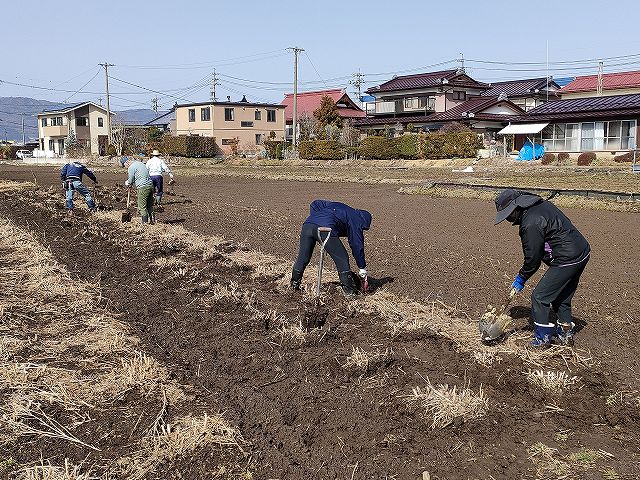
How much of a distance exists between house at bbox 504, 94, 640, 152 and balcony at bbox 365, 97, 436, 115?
11660 mm

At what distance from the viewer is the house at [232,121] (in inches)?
2146

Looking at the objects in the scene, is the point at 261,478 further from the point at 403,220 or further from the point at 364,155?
the point at 364,155

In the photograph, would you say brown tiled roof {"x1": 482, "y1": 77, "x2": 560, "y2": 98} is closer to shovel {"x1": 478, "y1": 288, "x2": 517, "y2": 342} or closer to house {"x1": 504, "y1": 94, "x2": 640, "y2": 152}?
house {"x1": 504, "y1": 94, "x2": 640, "y2": 152}

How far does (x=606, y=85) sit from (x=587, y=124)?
11.5 metres

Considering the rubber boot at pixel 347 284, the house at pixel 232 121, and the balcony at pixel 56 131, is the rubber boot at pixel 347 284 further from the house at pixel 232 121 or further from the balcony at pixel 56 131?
the balcony at pixel 56 131

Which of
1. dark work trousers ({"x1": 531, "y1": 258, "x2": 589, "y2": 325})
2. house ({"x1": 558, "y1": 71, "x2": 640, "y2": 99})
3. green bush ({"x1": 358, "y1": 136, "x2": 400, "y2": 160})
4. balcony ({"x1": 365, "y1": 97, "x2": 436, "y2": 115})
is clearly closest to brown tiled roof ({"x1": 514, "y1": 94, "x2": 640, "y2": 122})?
house ({"x1": 558, "y1": 71, "x2": 640, "y2": 99})

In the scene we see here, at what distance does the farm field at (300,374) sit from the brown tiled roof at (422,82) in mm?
Answer: 39212

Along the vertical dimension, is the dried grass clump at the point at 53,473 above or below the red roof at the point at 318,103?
below

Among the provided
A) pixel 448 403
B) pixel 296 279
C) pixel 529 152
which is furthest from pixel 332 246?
pixel 529 152

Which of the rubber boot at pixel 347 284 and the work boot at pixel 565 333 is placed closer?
the work boot at pixel 565 333

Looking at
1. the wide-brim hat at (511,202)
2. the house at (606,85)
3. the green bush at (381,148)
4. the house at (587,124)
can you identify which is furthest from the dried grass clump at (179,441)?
the house at (606,85)

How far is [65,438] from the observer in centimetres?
359

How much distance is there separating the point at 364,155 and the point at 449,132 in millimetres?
5989

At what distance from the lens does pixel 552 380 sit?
14.1ft
